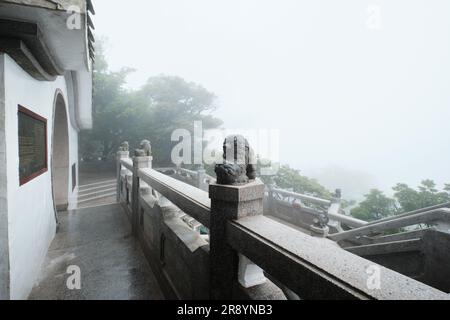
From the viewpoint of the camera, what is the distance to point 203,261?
8.00ft

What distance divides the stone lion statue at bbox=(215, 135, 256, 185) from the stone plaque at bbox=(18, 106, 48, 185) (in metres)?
2.97

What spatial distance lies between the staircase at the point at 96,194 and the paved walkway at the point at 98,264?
14.5 feet

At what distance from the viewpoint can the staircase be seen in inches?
431

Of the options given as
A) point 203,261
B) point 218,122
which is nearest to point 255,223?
point 203,261

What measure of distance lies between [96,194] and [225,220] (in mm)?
12564

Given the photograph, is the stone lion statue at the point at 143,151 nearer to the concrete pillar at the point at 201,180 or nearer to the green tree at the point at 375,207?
the concrete pillar at the point at 201,180

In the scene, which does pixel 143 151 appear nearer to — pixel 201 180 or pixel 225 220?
pixel 225 220

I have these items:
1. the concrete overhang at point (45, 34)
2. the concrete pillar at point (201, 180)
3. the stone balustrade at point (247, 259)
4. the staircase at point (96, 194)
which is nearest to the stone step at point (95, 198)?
the staircase at point (96, 194)

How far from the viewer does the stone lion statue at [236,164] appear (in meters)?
2.06

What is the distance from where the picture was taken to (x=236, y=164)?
2150 mm

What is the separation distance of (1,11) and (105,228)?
17.5 feet

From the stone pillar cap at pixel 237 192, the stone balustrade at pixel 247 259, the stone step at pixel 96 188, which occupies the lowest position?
the stone step at pixel 96 188

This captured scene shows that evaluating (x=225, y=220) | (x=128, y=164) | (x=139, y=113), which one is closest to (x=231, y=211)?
(x=225, y=220)

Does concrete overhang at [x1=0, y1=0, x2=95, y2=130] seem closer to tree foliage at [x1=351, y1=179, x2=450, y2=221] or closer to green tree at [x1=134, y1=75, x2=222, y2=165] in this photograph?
tree foliage at [x1=351, y1=179, x2=450, y2=221]
